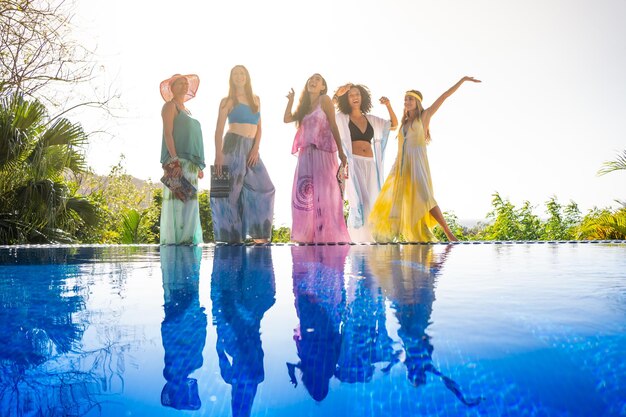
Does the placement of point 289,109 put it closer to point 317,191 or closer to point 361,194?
point 317,191

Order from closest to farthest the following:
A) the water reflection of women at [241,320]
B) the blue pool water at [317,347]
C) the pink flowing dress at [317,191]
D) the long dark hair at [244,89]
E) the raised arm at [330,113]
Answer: the blue pool water at [317,347] → the water reflection of women at [241,320] → the long dark hair at [244,89] → the raised arm at [330,113] → the pink flowing dress at [317,191]

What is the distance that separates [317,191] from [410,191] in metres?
1.19

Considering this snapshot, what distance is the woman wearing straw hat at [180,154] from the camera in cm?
611

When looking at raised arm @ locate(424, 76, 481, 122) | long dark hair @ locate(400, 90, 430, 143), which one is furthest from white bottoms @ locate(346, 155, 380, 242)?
raised arm @ locate(424, 76, 481, 122)

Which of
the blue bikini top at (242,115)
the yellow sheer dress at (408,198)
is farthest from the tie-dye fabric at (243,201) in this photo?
the yellow sheer dress at (408,198)

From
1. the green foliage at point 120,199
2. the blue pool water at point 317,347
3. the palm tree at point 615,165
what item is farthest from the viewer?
the green foliage at point 120,199

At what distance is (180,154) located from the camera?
6.19m

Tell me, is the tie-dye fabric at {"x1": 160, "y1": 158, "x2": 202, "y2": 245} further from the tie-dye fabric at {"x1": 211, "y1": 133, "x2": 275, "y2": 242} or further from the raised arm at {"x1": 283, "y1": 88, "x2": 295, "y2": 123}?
the raised arm at {"x1": 283, "y1": 88, "x2": 295, "y2": 123}

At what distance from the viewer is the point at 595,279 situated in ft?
9.94

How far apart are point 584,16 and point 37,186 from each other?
9.59 meters

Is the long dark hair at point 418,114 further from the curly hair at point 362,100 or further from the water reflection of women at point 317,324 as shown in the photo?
the water reflection of women at point 317,324

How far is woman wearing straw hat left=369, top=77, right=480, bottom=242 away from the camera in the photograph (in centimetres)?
678

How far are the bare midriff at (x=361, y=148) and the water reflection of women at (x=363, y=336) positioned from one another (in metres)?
4.08

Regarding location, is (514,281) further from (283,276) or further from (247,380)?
(247,380)
